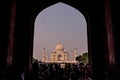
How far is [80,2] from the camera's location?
1252 centimetres

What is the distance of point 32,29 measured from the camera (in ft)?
40.9

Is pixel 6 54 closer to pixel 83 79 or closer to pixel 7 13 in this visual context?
pixel 7 13

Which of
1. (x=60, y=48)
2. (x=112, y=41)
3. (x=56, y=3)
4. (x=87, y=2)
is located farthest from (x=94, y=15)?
(x=60, y=48)

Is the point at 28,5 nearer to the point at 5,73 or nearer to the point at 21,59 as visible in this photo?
the point at 21,59

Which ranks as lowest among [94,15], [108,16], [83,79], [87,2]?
[83,79]

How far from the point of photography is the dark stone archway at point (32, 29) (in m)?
7.80

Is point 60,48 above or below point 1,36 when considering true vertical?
above

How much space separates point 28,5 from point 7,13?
12.5 ft

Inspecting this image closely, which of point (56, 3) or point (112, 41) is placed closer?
point (112, 41)

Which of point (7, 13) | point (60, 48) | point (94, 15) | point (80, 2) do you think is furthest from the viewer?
point (60, 48)

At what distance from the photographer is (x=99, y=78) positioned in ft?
35.4

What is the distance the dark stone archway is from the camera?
780 cm

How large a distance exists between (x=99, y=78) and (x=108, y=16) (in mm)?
3594

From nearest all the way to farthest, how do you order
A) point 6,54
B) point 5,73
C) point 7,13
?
1. point 5,73
2. point 6,54
3. point 7,13
